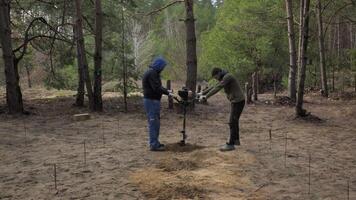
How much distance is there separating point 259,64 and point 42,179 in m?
22.7

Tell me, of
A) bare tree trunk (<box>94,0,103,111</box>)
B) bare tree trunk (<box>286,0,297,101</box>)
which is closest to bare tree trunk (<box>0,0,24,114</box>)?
bare tree trunk (<box>94,0,103,111</box>)

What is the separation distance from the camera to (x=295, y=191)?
7.14 meters

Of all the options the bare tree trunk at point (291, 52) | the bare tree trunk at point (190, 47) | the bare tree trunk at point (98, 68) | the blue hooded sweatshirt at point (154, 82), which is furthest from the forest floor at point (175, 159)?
the bare tree trunk at point (291, 52)

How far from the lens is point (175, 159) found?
8.95m

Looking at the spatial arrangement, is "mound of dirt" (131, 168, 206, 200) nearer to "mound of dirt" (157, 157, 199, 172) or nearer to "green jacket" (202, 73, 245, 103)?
"mound of dirt" (157, 157, 199, 172)

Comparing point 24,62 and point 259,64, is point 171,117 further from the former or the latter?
point 259,64

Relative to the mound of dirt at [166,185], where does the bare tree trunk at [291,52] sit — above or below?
above

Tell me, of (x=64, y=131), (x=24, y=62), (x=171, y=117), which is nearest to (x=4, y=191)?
(x=64, y=131)

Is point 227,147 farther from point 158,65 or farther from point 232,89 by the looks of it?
point 158,65

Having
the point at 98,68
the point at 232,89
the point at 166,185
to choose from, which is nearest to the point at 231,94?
the point at 232,89

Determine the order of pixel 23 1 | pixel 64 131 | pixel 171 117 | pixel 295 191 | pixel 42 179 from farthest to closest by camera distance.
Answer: pixel 23 1
pixel 171 117
pixel 64 131
pixel 42 179
pixel 295 191

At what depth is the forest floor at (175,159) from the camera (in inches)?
280

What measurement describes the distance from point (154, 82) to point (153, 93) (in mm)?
277

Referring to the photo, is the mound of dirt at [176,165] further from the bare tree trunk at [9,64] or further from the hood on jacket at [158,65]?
the bare tree trunk at [9,64]
